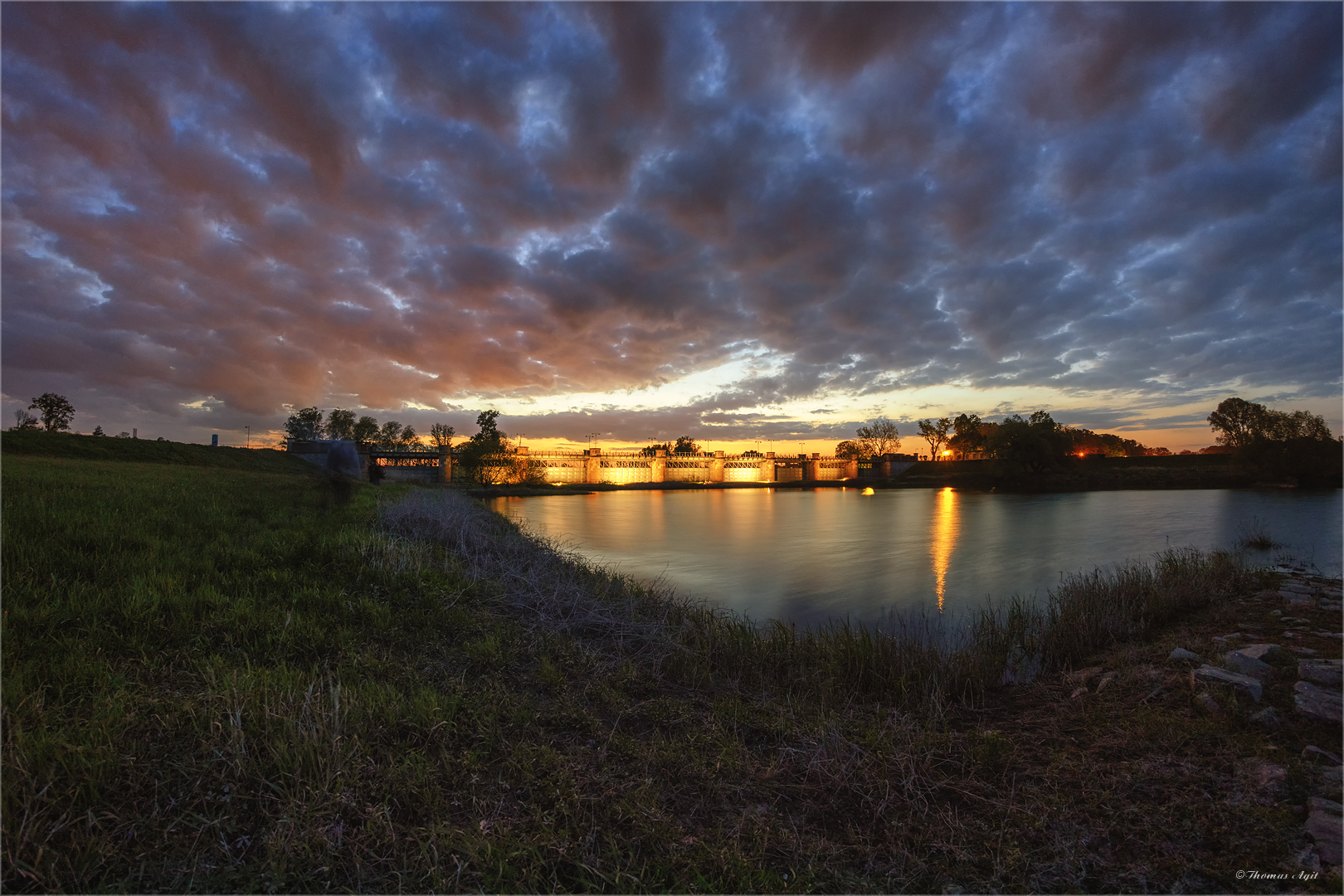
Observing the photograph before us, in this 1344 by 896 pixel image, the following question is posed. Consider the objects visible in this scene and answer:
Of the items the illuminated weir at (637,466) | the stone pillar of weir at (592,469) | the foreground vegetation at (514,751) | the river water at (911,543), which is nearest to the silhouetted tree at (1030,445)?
the river water at (911,543)

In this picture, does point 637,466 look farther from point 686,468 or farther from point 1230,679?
point 1230,679

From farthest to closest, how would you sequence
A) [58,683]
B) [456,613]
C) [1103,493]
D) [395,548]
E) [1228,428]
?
[1228,428]
[1103,493]
[395,548]
[456,613]
[58,683]

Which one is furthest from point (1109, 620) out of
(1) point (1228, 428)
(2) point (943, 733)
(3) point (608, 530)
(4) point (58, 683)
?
(1) point (1228, 428)

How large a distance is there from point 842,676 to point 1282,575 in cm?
1459

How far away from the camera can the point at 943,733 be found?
219 inches

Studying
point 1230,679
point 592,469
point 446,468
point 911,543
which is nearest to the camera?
point 1230,679

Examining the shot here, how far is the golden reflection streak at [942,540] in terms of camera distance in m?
21.5

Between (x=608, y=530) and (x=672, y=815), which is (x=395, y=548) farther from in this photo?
(x=608, y=530)

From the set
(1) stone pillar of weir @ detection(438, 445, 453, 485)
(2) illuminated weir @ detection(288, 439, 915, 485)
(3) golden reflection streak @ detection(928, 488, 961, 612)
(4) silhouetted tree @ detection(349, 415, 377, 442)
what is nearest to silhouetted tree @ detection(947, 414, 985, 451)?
(2) illuminated weir @ detection(288, 439, 915, 485)

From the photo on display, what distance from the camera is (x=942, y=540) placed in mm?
36031

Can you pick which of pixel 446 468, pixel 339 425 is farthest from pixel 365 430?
pixel 446 468

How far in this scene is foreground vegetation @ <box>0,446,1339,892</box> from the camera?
3182 mm

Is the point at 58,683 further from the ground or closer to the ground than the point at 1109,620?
further from the ground

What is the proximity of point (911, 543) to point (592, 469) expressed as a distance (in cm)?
9170
